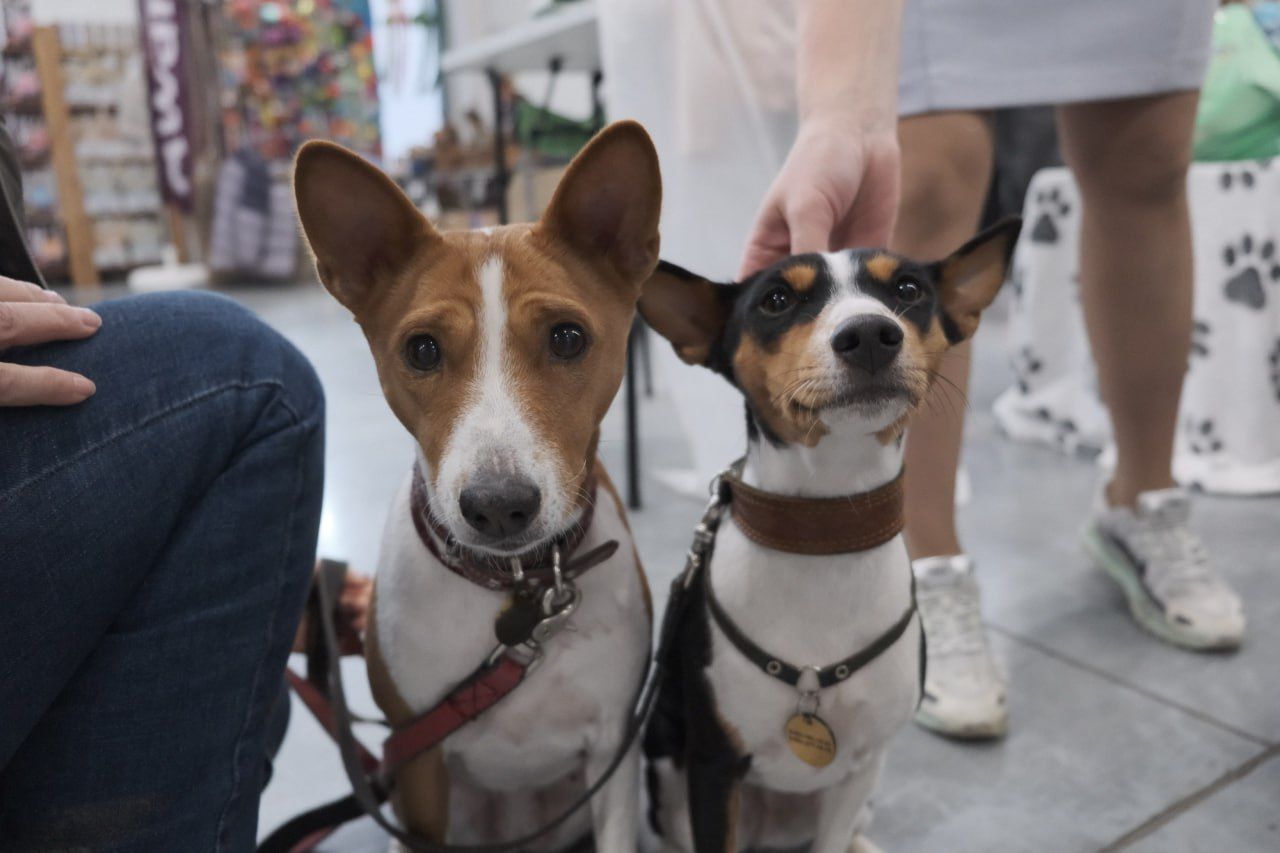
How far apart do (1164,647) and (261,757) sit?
1383mm

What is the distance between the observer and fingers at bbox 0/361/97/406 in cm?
77

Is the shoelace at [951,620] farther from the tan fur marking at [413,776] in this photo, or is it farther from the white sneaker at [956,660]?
the tan fur marking at [413,776]

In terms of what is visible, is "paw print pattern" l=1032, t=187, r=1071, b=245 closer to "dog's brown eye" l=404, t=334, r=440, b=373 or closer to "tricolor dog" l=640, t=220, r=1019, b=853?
"tricolor dog" l=640, t=220, r=1019, b=853

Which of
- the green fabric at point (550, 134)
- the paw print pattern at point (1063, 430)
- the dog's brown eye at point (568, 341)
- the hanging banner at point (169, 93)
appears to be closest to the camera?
the dog's brown eye at point (568, 341)

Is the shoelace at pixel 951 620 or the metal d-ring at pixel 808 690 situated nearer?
the metal d-ring at pixel 808 690

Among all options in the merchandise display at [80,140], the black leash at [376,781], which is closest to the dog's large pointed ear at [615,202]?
the black leash at [376,781]

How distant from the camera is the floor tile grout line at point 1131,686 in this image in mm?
1374

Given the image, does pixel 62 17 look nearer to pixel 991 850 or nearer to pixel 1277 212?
pixel 1277 212

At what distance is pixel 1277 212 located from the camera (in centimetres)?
241

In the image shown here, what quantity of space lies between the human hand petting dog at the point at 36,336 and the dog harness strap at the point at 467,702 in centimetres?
41

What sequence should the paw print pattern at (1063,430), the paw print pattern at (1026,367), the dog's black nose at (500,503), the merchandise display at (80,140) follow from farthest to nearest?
the merchandise display at (80,140) → the paw print pattern at (1026,367) → the paw print pattern at (1063,430) → the dog's black nose at (500,503)

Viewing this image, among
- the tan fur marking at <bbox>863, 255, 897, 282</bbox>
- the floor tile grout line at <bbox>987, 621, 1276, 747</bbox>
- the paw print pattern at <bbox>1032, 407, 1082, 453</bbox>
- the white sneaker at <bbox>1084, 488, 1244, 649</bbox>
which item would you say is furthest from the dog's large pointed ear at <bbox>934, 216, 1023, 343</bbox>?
the paw print pattern at <bbox>1032, 407, 1082, 453</bbox>

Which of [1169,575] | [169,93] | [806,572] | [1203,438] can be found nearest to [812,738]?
[806,572]

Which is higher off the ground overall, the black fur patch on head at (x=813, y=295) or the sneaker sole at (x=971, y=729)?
the black fur patch on head at (x=813, y=295)
